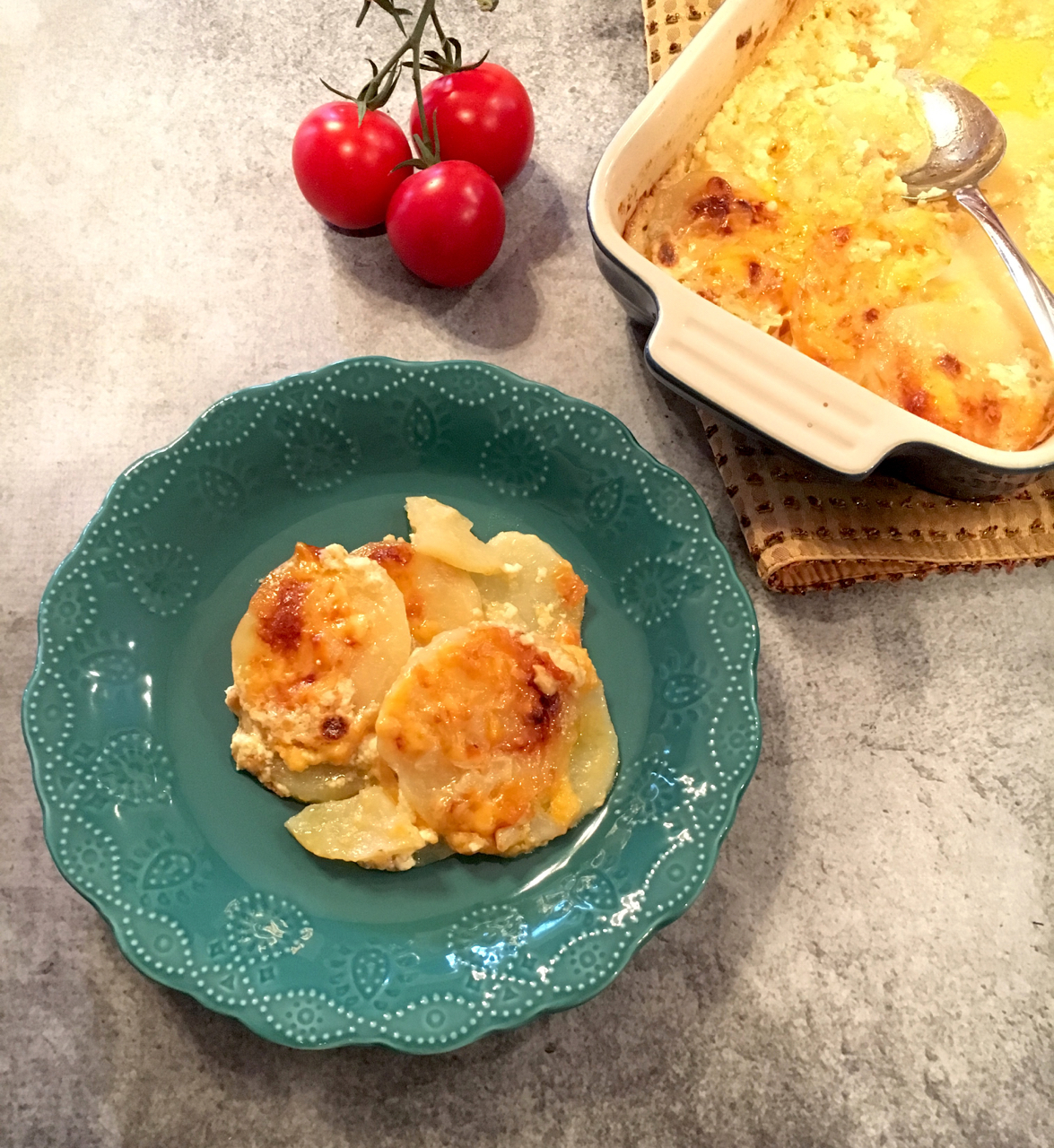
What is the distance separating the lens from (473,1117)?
1336 mm

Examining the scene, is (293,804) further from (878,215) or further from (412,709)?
(878,215)

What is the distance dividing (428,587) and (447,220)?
64 cm

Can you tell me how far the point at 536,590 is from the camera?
1410 mm

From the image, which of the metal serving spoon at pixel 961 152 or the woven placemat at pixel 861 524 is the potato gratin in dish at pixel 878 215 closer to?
the metal serving spoon at pixel 961 152

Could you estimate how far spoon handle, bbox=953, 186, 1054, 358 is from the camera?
1389 mm

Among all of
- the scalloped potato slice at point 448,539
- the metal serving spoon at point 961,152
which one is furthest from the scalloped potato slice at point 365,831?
the metal serving spoon at point 961,152

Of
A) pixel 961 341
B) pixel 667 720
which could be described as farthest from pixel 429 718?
pixel 961 341

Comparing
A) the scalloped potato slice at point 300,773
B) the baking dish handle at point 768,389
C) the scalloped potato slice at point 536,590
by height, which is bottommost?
the scalloped potato slice at point 300,773

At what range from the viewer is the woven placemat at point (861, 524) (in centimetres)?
149

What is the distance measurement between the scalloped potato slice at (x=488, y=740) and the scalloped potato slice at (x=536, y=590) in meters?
0.08

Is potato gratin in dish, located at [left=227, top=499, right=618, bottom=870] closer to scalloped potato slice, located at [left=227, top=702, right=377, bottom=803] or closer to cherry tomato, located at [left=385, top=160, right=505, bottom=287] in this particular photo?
scalloped potato slice, located at [left=227, top=702, right=377, bottom=803]

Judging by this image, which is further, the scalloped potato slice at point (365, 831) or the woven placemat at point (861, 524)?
the woven placemat at point (861, 524)

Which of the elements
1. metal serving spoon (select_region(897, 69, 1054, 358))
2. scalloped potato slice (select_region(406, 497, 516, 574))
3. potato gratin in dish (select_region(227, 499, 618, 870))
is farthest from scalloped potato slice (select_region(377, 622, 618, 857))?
metal serving spoon (select_region(897, 69, 1054, 358))

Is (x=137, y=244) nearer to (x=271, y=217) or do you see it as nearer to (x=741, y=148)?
(x=271, y=217)
